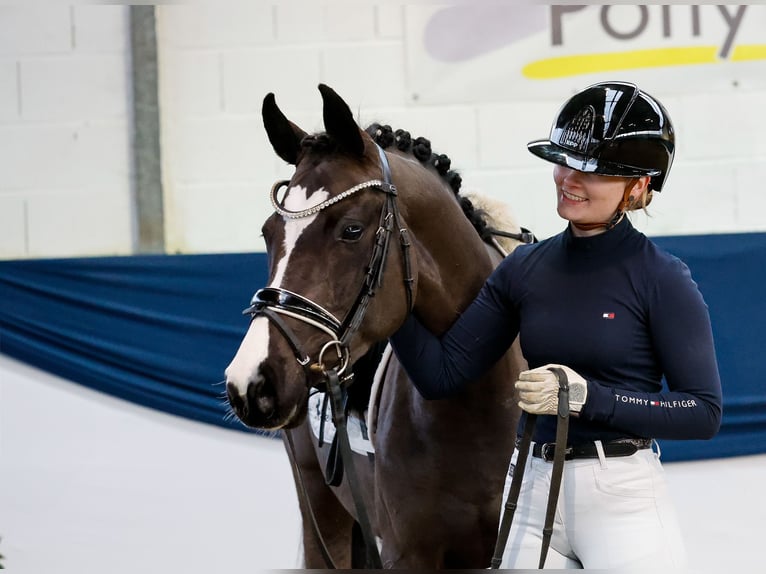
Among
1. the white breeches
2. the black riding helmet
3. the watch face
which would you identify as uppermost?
the black riding helmet

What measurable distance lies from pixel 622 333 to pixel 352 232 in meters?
0.47

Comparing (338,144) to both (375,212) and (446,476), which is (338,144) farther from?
(446,476)

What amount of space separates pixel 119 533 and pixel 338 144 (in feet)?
7.59

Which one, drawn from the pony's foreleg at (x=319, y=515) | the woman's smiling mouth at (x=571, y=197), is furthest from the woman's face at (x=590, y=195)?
the pony's foreleg at (x=319, y=515)

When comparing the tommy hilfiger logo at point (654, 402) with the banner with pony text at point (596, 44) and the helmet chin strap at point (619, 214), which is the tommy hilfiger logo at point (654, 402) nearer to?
the helmet chin strap at point (619, 214)

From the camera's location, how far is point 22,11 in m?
3.50

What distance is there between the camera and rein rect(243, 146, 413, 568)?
1.43m

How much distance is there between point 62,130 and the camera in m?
3.49

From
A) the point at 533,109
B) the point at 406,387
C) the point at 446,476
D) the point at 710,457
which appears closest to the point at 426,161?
the point at 406,387

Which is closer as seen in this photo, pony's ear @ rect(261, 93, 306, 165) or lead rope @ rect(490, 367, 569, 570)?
lead rope @ rect(490, 367, 569, 570)

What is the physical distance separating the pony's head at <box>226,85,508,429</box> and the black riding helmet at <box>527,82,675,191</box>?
1.07 ft

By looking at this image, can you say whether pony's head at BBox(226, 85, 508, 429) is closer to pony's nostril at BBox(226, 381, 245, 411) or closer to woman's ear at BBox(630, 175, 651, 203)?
pony's nostril at BBox(226, 381, 245, 411)

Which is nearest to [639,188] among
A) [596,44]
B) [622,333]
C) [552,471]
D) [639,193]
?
[639,193]

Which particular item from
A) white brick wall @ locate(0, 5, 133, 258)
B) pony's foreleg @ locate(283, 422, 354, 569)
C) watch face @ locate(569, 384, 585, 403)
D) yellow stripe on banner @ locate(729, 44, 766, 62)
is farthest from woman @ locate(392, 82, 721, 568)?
white brick wall @ locate(0, 5, 133, 258)
